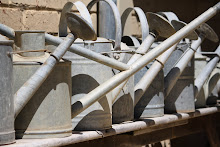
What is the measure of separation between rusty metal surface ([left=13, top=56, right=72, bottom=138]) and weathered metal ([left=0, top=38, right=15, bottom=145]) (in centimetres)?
11

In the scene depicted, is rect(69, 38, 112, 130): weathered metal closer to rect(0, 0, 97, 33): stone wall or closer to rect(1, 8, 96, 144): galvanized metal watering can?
rect(1, 8, 96, 144): galvanized metal watering can

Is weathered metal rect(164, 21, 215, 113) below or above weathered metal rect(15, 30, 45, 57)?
below

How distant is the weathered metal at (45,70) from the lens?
1.69m

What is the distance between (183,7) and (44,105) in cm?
264

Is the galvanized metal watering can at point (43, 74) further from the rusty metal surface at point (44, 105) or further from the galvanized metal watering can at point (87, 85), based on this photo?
the galvanized metal watering can at point (87, 85)

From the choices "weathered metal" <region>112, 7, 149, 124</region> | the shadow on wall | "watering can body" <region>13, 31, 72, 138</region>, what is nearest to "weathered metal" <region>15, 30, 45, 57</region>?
"watering can body" <region>13, 31, 72, 138</region>

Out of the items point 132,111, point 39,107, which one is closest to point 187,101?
point 132,111

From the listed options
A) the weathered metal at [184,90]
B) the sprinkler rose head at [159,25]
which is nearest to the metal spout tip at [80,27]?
the sprinkler rose head at [159,25]

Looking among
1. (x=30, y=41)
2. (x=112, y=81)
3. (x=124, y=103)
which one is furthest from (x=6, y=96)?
(x=124, y=103)

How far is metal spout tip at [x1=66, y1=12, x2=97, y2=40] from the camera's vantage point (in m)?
1.78

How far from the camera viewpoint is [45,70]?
5.63ft

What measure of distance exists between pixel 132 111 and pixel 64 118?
22.0 inches

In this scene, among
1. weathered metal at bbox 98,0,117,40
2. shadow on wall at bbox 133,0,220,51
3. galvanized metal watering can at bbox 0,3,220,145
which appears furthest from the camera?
shadow on wall at bbox 133,0,220,51

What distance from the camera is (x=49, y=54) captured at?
1869 millimetres
